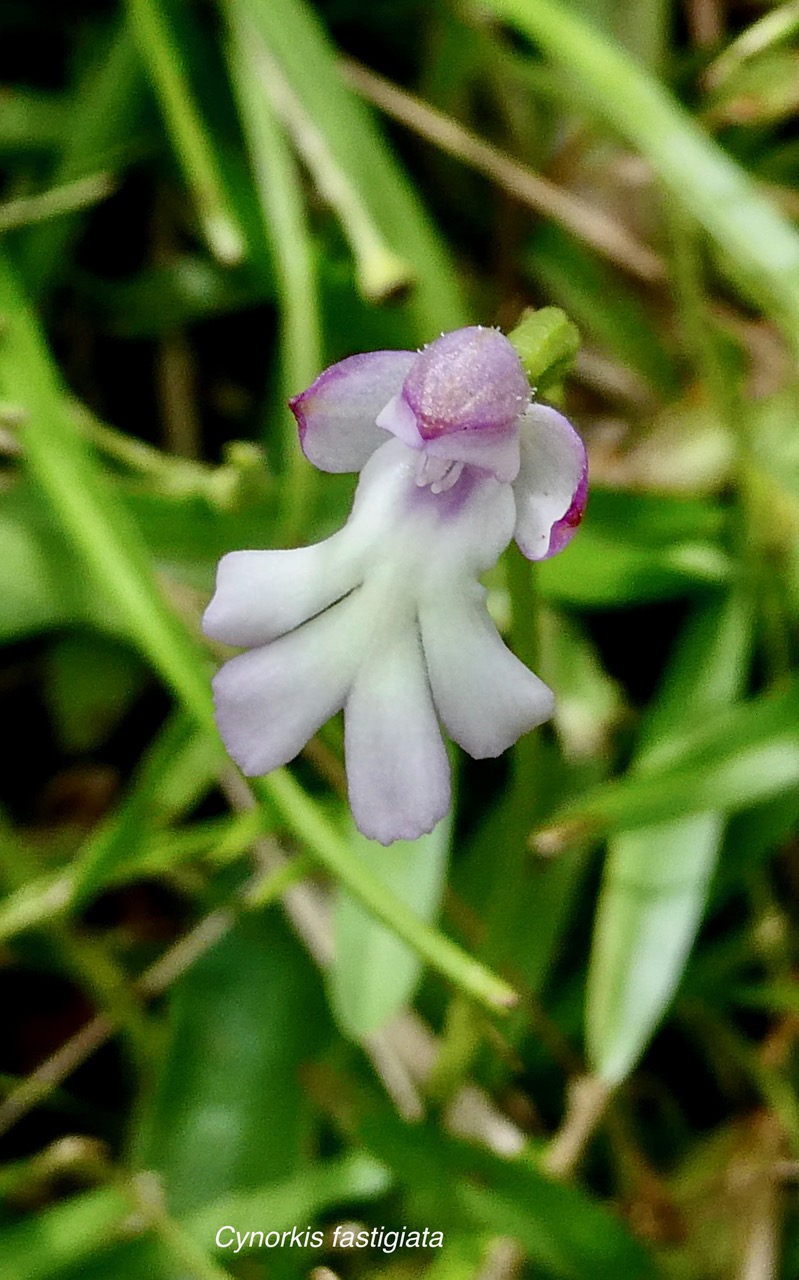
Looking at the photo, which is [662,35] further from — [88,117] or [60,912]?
[60,912]

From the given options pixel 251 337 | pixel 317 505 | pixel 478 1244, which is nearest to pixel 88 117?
pixel 251 337

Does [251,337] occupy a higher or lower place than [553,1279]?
higher

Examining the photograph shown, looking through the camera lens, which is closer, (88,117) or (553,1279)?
(553,1279)

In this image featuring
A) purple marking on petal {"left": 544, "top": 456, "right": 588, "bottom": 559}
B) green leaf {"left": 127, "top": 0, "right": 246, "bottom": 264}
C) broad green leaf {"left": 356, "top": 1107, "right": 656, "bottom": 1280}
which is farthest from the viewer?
green leaf {"left": 127, "top": 0, "right": 246, "bottom": 264}

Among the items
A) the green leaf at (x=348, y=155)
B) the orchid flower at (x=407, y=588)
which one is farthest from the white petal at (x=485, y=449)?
the green leaf at (x=348, y=155)

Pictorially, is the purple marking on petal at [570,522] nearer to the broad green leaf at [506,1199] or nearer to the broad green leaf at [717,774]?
the broad green leaf at [717,774]

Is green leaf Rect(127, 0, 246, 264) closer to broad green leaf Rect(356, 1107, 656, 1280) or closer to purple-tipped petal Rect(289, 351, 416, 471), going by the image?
purple-tipped petal Rect(289, 351, 416, 471)

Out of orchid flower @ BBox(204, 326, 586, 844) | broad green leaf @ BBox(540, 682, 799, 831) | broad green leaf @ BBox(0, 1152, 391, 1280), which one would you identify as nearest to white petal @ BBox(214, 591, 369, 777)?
orchid flower @ BBox(204, 326, 586, 844)
